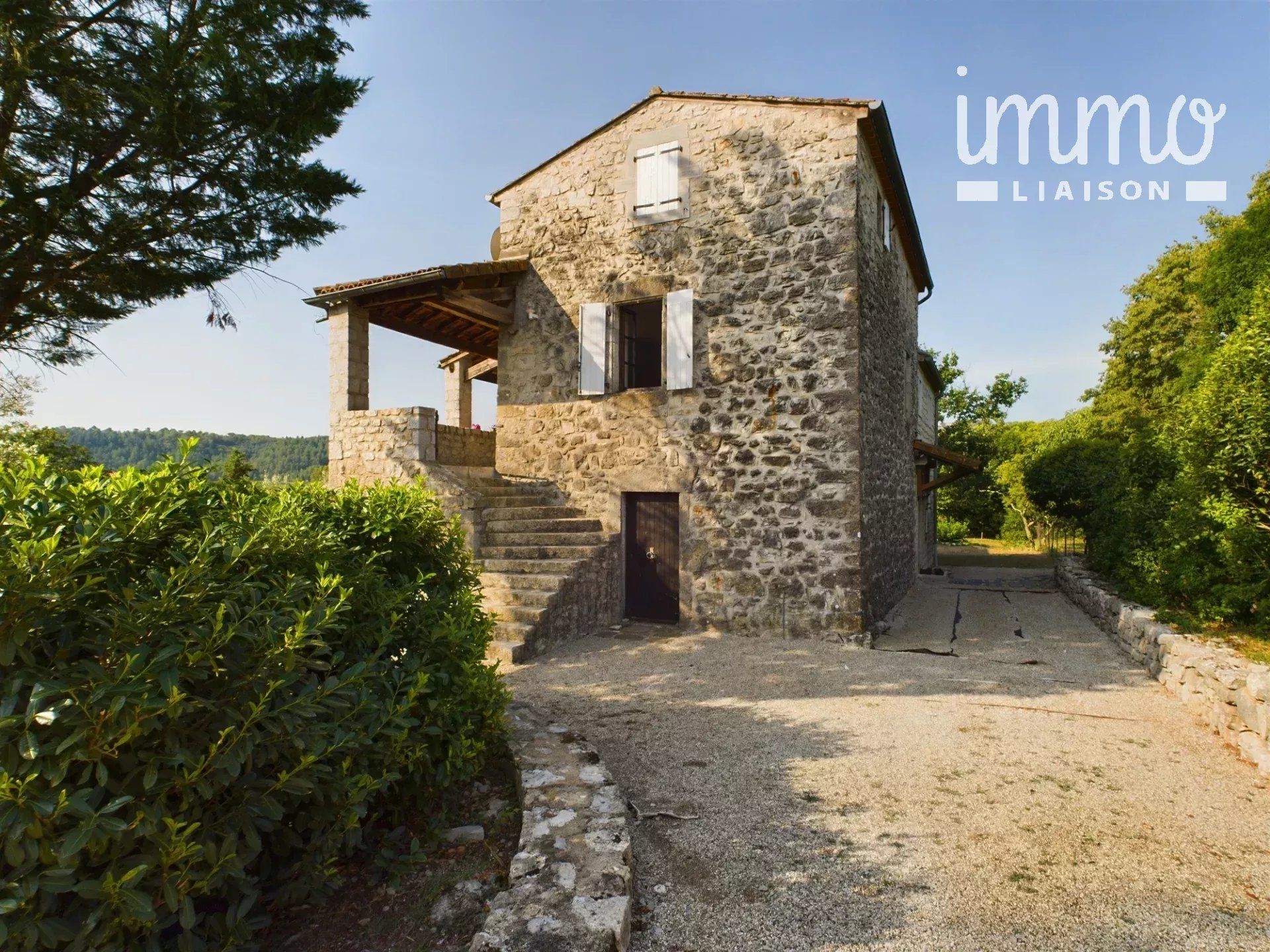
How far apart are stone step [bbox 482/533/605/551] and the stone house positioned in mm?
26

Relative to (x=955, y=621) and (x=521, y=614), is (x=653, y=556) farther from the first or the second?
(x=955, y=621)

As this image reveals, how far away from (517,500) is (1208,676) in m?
7.29

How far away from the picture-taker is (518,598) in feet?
23.6

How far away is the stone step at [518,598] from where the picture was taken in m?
7.09

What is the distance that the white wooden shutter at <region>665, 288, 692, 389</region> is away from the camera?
27.0 feet

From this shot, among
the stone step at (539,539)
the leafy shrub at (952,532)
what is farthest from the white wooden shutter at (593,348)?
the leafy shrub at (952,532)

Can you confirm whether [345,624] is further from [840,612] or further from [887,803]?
[840,612]

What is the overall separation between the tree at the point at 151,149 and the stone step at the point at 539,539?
12.6ft

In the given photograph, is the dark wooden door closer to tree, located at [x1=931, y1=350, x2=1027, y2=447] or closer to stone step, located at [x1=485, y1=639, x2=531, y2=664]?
stone step, located at [x1=485, y1=639, x2=531, y2=664]

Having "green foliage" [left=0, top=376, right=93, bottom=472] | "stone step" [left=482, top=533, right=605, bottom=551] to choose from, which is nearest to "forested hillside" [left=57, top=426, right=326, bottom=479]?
"green foliage" [left=0, top=376, right=93, bottom=472]

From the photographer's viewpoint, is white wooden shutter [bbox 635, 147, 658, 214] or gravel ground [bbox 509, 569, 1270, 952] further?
white wooden shutter [bbox 635, 147, 658, 214]

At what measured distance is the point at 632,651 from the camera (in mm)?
7055

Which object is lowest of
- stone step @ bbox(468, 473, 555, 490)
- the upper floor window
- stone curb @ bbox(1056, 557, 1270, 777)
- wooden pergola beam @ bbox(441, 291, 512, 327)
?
stone curb @ bbox(1056, 557, 1270, 777)

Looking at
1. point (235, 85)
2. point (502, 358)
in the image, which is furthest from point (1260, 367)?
point (235, 85)
